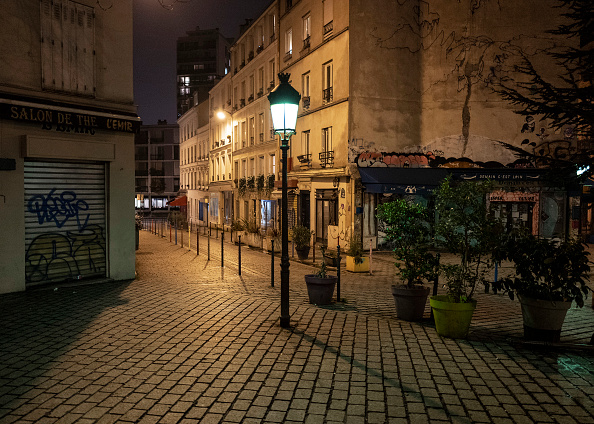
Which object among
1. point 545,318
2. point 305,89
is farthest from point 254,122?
point 545,318

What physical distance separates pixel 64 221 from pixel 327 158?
14041 mm

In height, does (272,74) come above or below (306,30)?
below

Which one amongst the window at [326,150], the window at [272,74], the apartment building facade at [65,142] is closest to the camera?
the apartment building facade at [65,142]

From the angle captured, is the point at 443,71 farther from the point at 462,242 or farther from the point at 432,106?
the point at 462,242

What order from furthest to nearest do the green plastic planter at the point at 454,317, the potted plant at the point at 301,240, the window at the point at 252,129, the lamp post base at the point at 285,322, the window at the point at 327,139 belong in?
the window at the point at 252,129, the window at the point at 327,139, the potted plant at the point at 301,240, the lamp post base at the point at 285,322, the green plastic planter at the point at 454,317

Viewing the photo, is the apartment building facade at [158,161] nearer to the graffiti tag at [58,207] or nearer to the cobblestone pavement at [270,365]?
the graffiti tag at [58,207]

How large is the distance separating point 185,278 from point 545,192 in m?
17.0

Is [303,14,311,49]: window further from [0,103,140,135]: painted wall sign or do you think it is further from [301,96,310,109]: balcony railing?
[0,103,140,135]: painted wall sign

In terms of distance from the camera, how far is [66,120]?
1062 cm

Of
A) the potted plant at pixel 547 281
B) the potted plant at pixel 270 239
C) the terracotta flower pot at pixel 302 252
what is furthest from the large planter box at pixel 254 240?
the potted plant at pixel 547 281

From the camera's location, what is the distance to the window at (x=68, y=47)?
1062cm

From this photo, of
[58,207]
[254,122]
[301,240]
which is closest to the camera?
[58,207]

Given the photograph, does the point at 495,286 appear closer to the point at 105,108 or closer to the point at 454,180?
the point at 105,108

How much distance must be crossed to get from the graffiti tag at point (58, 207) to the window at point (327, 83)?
14.2 m
